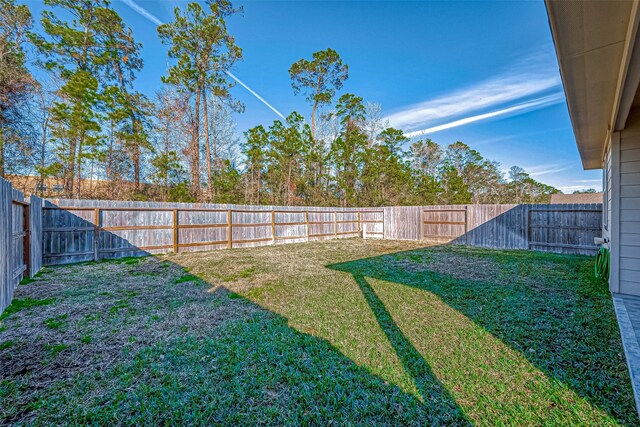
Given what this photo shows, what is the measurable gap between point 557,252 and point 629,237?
18.7ft

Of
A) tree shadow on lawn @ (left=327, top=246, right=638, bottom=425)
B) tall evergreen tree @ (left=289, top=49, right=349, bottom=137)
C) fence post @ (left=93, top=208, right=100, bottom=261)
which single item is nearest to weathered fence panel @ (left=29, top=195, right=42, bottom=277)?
fence post @ (left=93, top=208, right=100, bottom=261)

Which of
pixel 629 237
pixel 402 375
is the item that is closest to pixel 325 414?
pixel 402 375

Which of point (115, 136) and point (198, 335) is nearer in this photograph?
point (198, 335)

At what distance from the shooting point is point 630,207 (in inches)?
124

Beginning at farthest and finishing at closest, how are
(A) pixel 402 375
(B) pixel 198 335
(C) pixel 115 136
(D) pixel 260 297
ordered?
(C) pixel 115 136 → (D) pixel 260 297 → (B) pixel 198 335 → (A) pixel 402 375

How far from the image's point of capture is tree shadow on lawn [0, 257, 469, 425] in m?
1.41

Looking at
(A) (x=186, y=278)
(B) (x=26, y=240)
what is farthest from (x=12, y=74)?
(A) (x=186, y=278)

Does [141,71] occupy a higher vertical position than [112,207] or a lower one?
higher

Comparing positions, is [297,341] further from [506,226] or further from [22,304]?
[506,226]

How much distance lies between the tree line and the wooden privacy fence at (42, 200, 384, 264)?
385cm

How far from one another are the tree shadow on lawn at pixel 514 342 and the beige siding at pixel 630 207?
367 mm

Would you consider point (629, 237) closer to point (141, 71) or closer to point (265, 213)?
point (265, 213)

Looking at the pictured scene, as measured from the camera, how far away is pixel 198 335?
2.37m

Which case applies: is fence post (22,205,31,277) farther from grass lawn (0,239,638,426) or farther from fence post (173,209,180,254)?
fence post (173,209,180,254)
